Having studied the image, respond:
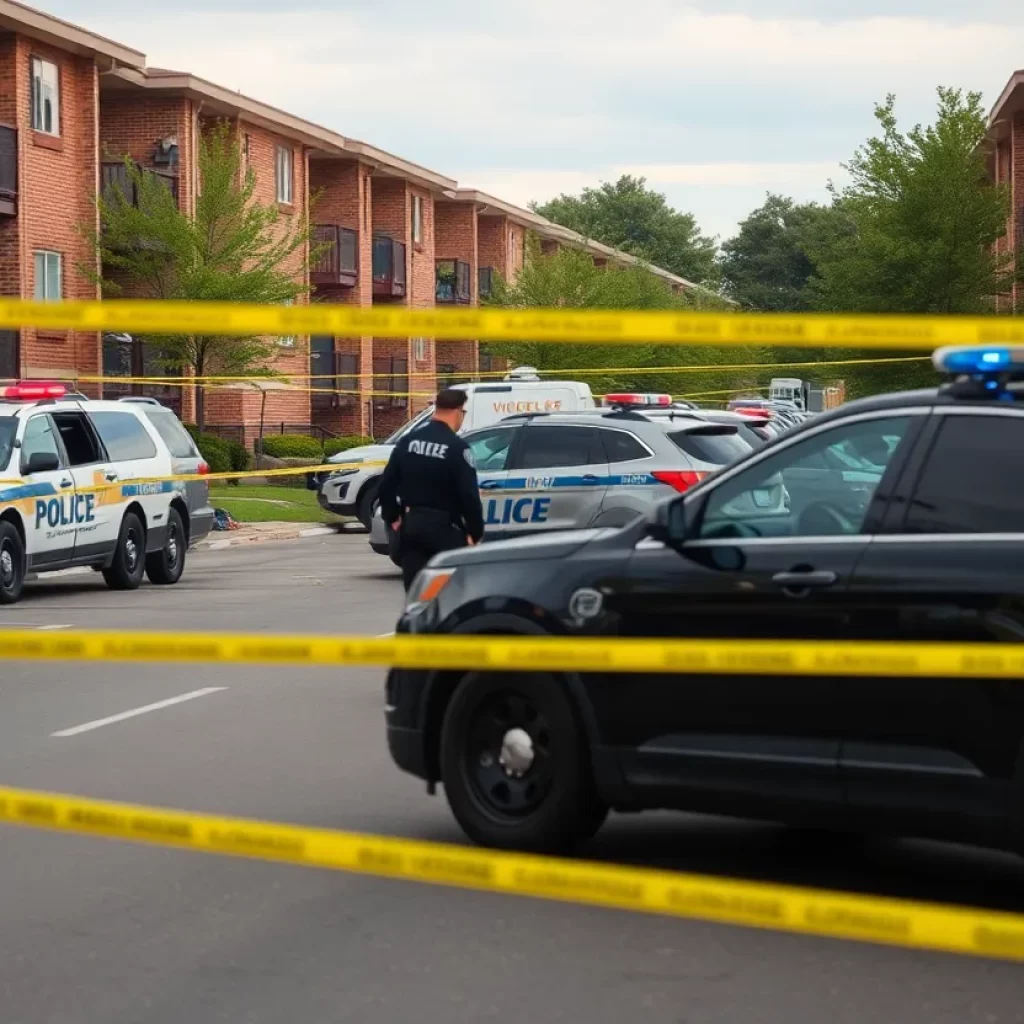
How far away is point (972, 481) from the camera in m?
6.33

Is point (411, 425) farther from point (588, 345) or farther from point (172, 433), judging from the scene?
point (588, 345)

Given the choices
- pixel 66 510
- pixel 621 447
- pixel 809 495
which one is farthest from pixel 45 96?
pixel 809 495

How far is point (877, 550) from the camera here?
6359 mm

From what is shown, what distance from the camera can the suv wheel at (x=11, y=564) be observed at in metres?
18.3

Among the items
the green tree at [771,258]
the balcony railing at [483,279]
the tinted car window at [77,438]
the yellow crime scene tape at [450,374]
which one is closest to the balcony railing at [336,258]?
the yellow crime scene tape at [450,374]

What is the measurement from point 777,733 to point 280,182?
47.3 m

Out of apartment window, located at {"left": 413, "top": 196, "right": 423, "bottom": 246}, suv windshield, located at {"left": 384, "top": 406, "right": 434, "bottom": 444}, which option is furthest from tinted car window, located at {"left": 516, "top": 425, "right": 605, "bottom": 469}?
apartment window, located at {"left": 413, "top": 196, "right": 423, "bottom": 246}

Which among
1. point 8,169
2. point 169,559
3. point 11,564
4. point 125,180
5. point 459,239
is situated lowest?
point 169,559

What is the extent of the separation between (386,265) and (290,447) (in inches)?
539

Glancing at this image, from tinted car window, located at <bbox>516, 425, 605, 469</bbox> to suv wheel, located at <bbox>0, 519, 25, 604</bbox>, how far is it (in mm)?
4706

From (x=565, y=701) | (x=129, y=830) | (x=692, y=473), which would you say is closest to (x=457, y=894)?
(x=565, y=701)

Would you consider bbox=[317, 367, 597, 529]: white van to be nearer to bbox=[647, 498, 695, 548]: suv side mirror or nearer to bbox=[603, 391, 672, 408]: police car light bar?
bbox=[603, 391, 672, 408]: police car light bar

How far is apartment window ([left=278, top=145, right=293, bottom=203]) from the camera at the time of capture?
171 feet

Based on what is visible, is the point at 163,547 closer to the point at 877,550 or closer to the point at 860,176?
the point at 877,550
